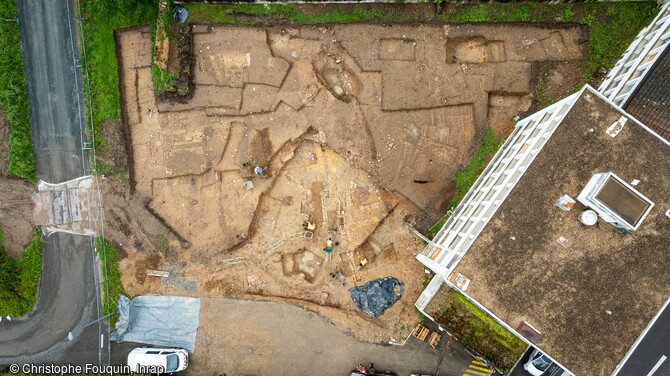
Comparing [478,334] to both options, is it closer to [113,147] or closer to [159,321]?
[159,321]

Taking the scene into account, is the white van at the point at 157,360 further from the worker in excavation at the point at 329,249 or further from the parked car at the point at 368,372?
the worker in excavation at the point at 329,249

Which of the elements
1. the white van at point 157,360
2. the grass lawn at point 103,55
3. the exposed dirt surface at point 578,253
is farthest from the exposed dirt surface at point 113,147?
the exposed dirt surface at point 578,253

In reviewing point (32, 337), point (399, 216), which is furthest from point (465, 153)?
point (32, 337)

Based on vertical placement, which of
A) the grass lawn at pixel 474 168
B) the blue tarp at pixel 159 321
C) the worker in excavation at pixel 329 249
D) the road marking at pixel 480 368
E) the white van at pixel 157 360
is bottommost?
the white van at pixel 157 360

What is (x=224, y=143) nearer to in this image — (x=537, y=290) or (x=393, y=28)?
(x=393, y=28)

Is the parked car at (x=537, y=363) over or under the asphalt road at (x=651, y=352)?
under

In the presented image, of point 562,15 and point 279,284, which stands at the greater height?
point 562,15
